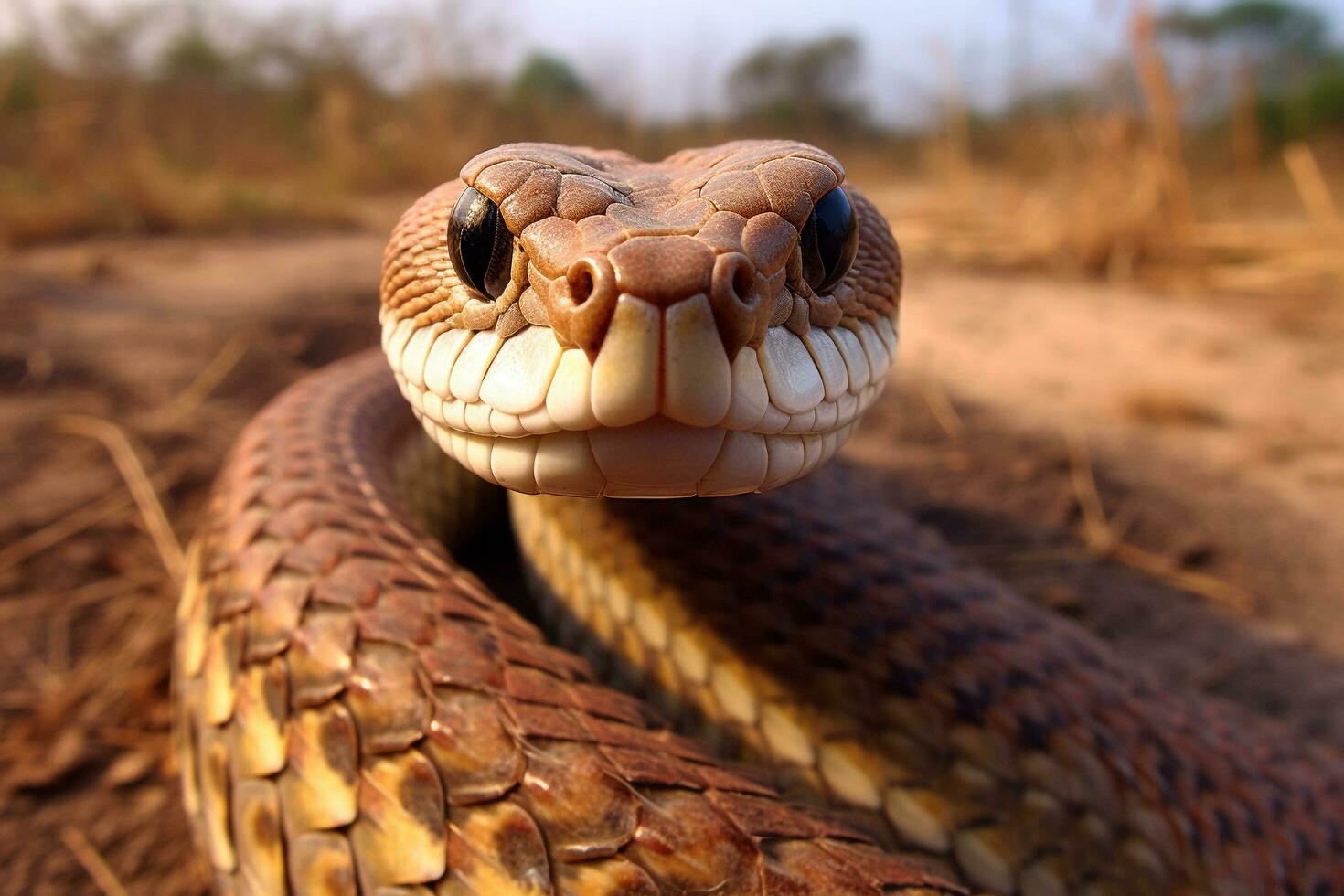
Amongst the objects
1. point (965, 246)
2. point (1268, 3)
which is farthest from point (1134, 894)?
point (1268, 3)

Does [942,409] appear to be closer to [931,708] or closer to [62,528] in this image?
[931,708]

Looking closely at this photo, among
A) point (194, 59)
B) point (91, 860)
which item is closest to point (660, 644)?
point (91, 860)

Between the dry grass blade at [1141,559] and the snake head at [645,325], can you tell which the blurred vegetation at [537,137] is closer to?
the dry grass blade at [1141,559]

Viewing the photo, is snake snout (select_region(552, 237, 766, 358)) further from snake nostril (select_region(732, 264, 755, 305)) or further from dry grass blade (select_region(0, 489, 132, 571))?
dry grass blade (select_region(0, 489, 132, 571))

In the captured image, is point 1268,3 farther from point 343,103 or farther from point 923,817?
point 923,817

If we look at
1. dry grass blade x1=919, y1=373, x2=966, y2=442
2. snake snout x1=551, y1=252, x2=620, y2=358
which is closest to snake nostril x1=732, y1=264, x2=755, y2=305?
snake snout x1=551, y1=252, x2=620, y2=358

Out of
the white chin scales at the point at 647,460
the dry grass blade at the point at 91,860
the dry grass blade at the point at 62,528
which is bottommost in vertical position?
the dry grass blade at the point at 91,860

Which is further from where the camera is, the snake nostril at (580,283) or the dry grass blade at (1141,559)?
the dry grass blade at (1141,559)

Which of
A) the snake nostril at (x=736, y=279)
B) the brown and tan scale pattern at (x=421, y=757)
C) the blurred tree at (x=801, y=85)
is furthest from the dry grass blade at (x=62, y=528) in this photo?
the blurred tree at (x=801, y=85)
